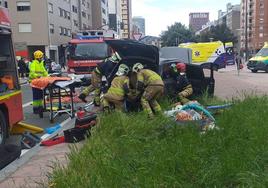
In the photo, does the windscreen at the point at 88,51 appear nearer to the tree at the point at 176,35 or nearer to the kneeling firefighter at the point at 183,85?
the kneeling firefighter at the point at 183,85

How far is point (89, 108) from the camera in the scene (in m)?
10.2

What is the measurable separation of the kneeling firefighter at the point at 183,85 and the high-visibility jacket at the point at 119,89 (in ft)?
6.22

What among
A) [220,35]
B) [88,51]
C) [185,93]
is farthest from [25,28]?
[220,35]

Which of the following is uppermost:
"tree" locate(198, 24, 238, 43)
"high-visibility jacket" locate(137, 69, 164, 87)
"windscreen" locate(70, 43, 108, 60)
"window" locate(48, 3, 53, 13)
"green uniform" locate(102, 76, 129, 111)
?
"window" locate(48, 3, 53, 13)

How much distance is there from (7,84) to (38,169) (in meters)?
2.62

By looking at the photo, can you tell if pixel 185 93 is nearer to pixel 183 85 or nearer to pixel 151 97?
pixel 183 85

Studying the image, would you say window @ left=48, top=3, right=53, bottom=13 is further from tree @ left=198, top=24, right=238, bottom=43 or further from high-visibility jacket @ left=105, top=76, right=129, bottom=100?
tree @ left=198, top=24, right=238, bottom=43

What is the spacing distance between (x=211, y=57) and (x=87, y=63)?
2111 cm

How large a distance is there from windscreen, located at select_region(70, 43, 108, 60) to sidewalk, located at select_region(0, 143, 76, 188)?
1108cm

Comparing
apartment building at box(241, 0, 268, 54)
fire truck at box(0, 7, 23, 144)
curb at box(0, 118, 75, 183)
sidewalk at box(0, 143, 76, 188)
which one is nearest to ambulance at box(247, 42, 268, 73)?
curb at box(0, 118, 75, 183)

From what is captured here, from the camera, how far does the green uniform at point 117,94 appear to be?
26.0 feet

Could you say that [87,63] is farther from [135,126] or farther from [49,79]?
[135,126]

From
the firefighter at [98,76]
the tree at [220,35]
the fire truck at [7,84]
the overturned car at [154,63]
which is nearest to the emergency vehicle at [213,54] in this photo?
the overturned car at [154,63]

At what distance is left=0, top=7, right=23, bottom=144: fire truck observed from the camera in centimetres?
729
